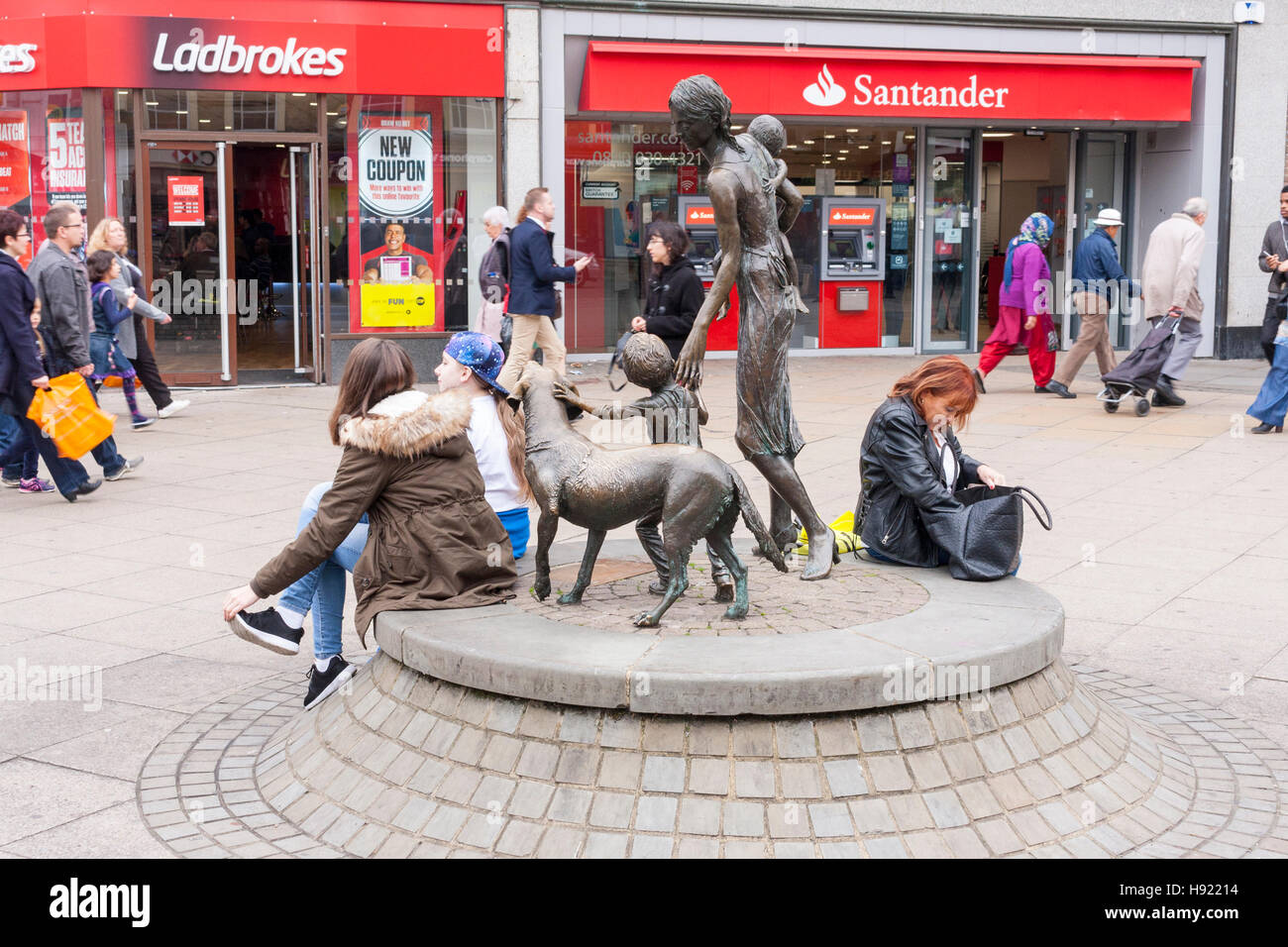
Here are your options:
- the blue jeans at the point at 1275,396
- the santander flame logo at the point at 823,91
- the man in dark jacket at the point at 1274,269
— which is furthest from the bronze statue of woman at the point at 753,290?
the santander flame logo at the point at 823,91

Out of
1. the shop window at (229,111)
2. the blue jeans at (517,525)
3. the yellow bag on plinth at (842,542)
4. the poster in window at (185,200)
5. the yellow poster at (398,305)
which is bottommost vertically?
the yellow bag on plinth at (842,542)

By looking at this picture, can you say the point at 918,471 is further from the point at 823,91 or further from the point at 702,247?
the point at 702,247

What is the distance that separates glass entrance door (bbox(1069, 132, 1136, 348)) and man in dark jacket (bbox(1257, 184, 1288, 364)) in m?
5.11

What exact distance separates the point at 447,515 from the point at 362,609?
431 millimetres

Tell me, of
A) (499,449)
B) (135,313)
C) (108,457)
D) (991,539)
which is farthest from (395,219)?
(991,539)

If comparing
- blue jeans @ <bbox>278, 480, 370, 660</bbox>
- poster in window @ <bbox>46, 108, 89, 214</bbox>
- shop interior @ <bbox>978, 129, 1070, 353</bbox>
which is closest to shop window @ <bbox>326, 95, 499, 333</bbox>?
poster in window @ <bbox>46, 108, 89, 214</bbox>

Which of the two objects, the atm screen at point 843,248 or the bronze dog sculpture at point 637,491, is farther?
the atm screen at point 843,248

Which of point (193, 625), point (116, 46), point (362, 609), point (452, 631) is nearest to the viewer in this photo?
point (452, 631)

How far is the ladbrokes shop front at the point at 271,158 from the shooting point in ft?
45.9

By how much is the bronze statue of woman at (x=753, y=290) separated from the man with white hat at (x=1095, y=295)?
849cm

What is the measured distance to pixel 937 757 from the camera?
4.13 metres

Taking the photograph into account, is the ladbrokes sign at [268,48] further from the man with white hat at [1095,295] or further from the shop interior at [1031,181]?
the shop interior at [1031,181]
